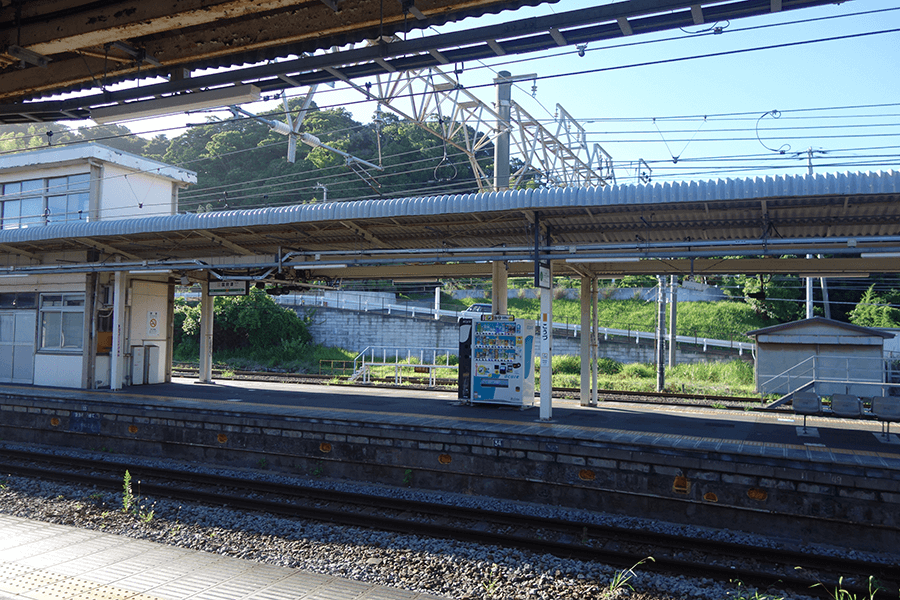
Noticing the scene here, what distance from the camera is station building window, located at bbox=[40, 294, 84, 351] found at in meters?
17.5

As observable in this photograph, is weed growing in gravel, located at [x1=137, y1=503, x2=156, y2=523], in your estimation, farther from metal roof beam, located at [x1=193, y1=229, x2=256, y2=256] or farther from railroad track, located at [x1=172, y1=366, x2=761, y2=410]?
railroad track, located at [x1=172, y1=366, x2=761, y2=410]

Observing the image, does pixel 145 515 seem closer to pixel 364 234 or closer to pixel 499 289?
pixel 364 234

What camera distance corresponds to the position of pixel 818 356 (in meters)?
18.3

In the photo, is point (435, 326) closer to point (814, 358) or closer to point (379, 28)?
point (814, 358)

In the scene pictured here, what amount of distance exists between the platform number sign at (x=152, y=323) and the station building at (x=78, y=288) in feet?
0.10

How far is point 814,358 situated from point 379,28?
1752 centimetres

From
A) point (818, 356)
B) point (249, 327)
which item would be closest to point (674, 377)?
point (818, 356)

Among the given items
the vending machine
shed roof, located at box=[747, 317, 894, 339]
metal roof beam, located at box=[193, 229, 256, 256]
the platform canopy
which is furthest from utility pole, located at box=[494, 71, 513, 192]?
shed roof, located at box=[747, 317, 894, 339]

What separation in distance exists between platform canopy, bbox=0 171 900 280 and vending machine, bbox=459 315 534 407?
67.3 inches

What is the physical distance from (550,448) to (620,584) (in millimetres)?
3442

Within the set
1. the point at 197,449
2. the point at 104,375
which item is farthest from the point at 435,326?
the point at 197,449

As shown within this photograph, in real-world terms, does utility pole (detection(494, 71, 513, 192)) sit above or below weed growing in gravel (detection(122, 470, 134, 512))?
above

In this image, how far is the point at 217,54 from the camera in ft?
19.2

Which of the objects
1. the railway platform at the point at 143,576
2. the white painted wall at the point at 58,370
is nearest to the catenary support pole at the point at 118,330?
the white painted wall at the point at 58,370
